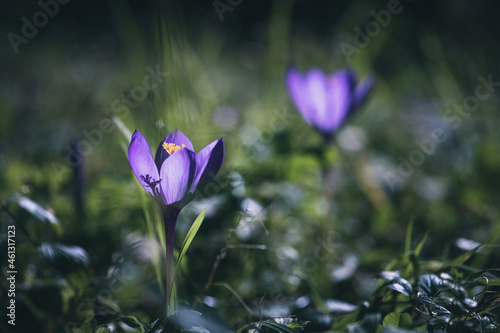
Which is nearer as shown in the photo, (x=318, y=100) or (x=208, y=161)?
(x=208, y=161)

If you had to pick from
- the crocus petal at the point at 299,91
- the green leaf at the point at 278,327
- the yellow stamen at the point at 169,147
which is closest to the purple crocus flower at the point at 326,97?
the crocus petal at the point at 299,91

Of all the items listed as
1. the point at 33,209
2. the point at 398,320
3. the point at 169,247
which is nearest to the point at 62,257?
the point at 33,209

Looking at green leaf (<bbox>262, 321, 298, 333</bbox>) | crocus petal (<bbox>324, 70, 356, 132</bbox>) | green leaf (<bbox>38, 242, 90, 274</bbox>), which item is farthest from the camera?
crocus petal (<bbox>324, 70, 356, 132</bbox>)

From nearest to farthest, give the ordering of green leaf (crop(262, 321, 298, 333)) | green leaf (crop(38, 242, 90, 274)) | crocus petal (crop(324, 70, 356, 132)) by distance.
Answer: green leaf (crop(262, 321, 298, 333)) → green leaf (crop(38, 242, 90, 274)) → crocus petal (crop(324, 70, 356, 132))

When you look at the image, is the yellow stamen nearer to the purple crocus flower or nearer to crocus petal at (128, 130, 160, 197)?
crocus petal at (128, 130, 160, 197)

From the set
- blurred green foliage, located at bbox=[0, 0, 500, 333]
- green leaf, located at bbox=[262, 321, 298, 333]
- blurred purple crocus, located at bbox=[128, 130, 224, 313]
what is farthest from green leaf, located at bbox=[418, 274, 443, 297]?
blurred purple crocus, located at bbox=[128, 130, 224, 313]

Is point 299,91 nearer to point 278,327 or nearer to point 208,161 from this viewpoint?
point 208,161

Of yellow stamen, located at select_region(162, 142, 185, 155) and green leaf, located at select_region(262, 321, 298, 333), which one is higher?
yellow stamen, located at select_region(162, 142, 185, 155)
